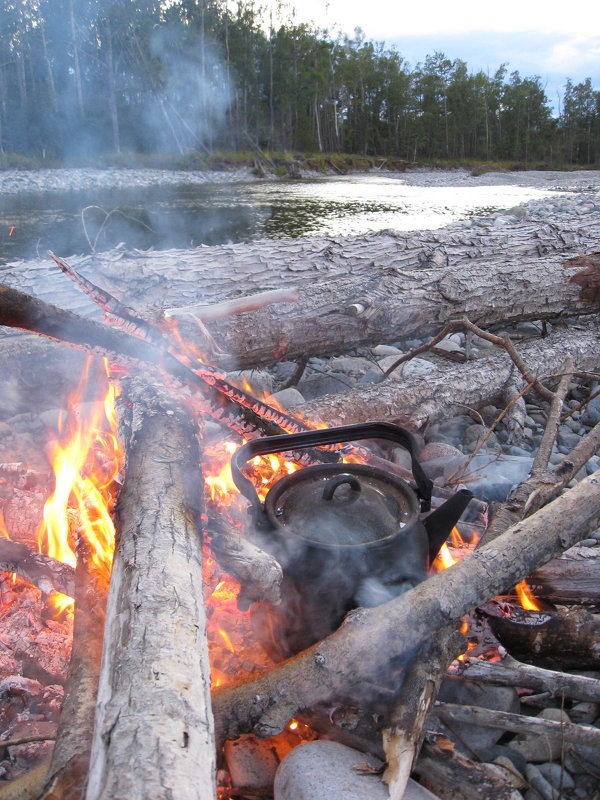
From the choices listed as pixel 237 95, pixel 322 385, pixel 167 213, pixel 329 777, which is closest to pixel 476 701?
pixel 329 777

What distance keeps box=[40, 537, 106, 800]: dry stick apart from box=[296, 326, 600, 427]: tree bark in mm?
1425

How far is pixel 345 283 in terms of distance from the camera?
155 inches

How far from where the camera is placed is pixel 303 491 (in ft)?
5.42

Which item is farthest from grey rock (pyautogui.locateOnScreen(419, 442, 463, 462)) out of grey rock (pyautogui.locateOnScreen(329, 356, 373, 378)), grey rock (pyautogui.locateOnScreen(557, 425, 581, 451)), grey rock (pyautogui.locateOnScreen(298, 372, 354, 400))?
grey rock (pyautogui.locateOnScreen(329, 356, 373, 378))

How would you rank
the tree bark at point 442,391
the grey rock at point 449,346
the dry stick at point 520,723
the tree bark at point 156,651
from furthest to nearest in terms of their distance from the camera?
the grey rock at point 449,346, the tree bark at point 442,391, the dry stick at point 520,723, the tree bark at point 156,651

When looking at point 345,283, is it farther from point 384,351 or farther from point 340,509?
point 340,509

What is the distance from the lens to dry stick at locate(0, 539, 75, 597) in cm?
187

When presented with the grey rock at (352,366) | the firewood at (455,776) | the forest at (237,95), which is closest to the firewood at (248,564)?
the firewood at (455,776)

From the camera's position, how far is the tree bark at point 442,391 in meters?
3.03

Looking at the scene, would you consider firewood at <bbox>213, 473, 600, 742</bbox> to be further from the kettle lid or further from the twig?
the twig

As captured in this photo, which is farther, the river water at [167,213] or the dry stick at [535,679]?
the river water at [167,213]

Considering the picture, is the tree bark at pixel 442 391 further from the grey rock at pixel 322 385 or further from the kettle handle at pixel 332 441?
the kettle handle at pixel 332 441

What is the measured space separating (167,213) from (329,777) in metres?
15.5

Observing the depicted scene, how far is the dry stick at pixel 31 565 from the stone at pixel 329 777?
959mm
